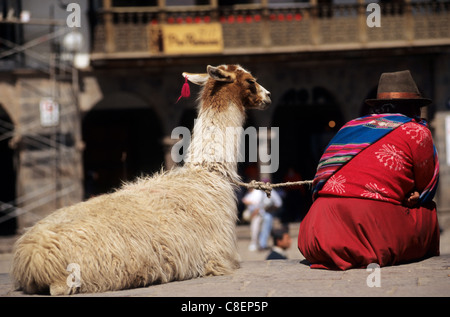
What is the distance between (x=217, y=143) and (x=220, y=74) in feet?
1.92

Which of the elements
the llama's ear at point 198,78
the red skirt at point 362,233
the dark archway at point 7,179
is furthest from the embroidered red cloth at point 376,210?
the dark archway at point 7,179

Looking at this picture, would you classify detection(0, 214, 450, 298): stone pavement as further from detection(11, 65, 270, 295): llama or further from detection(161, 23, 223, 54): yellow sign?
detection(161, 23, 223, 54): yellow sign

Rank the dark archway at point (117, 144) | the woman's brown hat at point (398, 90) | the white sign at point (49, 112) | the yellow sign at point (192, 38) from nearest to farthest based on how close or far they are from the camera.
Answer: the woman's brown hat at point (398, 90) < the yellow sign at point (192, 38) < the white sign at point (49, 112) < the dark archway at point (117, 144)

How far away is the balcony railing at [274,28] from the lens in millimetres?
20609

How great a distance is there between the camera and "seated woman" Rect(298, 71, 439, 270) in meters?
5.99

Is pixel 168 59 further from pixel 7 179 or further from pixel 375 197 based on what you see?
pixel 375 197

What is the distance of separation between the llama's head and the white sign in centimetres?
1442

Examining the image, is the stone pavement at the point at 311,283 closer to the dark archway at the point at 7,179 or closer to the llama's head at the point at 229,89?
the llama's head at the point at 229,89

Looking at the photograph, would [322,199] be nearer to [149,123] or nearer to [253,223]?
[253,223]

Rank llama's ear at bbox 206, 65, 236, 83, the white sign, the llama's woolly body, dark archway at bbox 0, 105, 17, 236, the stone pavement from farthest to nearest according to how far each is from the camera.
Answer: dark archway at bbox 0, 105, 17, 236, the white sign, llama's ear at bbox 206, 65, 236, 83, the llama's woolly body, the stone pavement

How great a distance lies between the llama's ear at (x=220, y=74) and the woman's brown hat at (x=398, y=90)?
4.05ft

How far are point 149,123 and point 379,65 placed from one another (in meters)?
7.14

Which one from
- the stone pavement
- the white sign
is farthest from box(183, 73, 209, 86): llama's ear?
the white sign

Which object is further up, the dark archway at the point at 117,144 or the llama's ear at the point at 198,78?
the llama's ear at the point at 198,78
